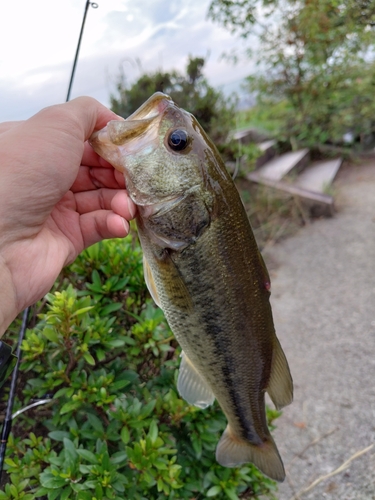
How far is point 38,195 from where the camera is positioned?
1.63m

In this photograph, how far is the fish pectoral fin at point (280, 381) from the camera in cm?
187

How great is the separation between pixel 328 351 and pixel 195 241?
305cm

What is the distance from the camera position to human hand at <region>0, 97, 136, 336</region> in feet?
5.15

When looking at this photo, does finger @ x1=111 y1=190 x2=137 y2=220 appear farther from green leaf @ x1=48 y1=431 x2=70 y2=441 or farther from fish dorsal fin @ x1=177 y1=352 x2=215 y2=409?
green leaf @ x1=48 y1=431 x2=70 y2=441

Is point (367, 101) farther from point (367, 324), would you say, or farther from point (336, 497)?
point (336, 497)

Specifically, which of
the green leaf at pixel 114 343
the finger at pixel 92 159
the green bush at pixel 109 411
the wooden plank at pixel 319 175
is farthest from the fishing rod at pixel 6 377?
the wooden plank at pixel 319 175

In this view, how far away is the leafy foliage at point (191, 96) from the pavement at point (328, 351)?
7.20ft

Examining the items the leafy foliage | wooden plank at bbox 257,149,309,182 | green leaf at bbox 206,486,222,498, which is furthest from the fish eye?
wooden plank at bbox 257,149,309,182

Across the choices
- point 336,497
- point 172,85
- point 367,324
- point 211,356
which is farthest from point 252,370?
point 172,85

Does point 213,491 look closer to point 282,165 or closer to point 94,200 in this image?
point 94,200

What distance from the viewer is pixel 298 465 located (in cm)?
304

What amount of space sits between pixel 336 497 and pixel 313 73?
9.08m

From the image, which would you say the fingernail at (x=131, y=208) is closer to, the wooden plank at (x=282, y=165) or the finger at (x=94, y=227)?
the finger at (x=94, y=227)

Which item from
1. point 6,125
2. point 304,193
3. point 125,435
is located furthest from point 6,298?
point 304,193
